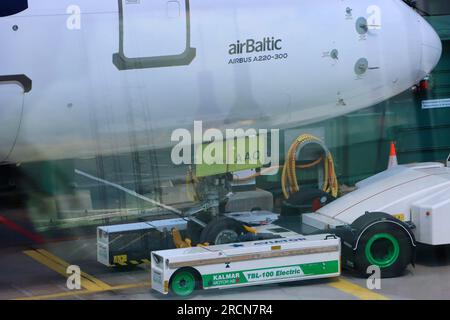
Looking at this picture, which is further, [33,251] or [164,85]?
[33,251]

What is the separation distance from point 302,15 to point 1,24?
8.26ft

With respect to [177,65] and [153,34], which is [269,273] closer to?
[177,65]

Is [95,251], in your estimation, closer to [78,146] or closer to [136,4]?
[78,146]

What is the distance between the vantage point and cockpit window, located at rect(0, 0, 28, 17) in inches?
242

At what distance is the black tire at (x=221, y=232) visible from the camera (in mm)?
6604

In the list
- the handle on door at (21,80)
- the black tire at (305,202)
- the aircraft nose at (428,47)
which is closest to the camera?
the handle on door at (21,80)

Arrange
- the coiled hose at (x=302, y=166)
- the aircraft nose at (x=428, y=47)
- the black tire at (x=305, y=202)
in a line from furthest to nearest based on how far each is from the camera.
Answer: the coiled hose at (x=302, y=166), the black tire at (x=305, y=202), the aircraft nose at (x=428, y=47)

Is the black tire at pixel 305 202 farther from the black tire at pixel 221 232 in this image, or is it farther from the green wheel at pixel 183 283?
the green wheel at pixel 183 283

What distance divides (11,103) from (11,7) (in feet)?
2.52

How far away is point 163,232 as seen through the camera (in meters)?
6.88

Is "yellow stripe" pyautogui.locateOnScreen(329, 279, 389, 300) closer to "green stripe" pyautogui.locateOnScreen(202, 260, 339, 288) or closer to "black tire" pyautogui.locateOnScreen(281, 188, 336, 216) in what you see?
"green stripe" pyautogui.locateOnScreen(202, 260, 339, 288)

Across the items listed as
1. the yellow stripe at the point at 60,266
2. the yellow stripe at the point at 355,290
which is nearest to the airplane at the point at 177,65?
the yellow stripe at the point at 60,266

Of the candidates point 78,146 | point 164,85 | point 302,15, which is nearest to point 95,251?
point 78,146

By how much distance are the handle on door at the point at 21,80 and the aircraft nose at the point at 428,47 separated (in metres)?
3.58
